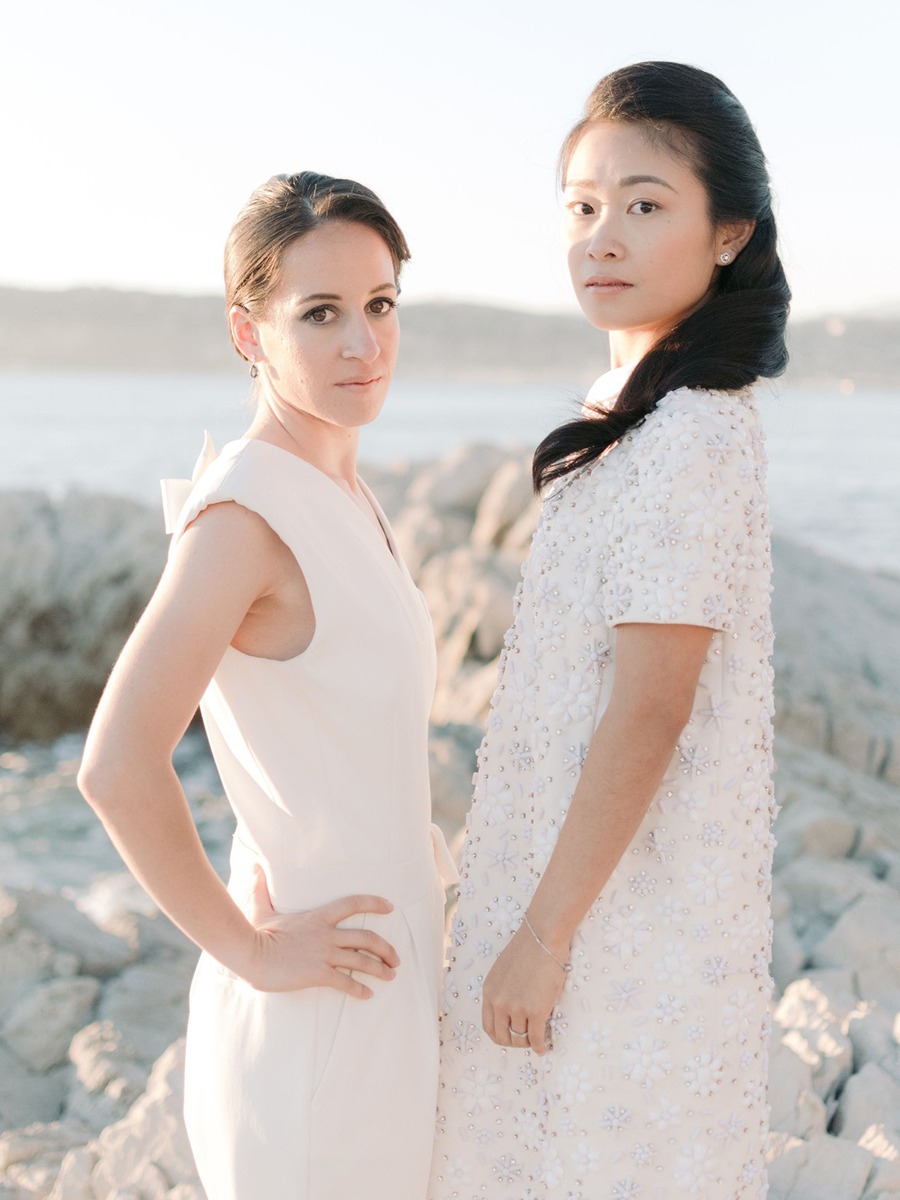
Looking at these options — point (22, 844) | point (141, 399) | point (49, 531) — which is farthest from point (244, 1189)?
point (141, 399)

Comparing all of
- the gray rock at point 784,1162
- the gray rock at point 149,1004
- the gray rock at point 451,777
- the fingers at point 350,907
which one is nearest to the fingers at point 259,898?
the fingers at point 350,907

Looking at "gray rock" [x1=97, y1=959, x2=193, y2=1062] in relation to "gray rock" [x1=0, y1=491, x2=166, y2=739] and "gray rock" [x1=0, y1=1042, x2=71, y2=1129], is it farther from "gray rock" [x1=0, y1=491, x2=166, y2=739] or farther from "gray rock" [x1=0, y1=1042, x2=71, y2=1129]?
"gray rock" [x1=0, y1=491, x2=166, y2=739]

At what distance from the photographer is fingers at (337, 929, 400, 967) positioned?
1693 millimetres

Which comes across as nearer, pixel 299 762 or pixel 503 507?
pixel 299 762

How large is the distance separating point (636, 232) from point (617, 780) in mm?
728

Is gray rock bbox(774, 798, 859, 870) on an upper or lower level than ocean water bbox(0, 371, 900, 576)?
lower

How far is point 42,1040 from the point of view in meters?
4.00

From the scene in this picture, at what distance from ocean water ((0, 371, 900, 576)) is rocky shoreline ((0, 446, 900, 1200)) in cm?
148

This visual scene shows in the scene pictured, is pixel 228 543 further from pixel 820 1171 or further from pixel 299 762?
pixel 820 1171

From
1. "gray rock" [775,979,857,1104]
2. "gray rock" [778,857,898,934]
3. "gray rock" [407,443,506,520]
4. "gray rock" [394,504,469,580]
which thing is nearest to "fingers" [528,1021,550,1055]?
"gray rock" [775,979,857,1104]

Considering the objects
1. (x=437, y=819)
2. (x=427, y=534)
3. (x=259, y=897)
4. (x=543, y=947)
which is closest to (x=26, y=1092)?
(x=259, y=897)

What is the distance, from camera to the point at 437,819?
600 cm

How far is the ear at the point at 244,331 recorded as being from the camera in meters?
1.83

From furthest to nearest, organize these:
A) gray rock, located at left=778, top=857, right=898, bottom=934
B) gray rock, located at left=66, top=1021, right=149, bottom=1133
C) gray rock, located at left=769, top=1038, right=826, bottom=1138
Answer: gray rock, located at left=778, top=857, right=898, bottom=934
gray rock, located at left=66, top=1021, right=149, bottom=1133
gray rock, located at left=769, top=1038, right=826, bottom=1138
